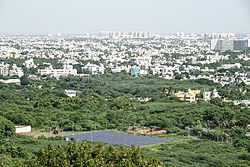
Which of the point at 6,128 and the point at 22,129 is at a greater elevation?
the point at 6,128

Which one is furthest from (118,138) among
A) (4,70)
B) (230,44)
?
(230,44)

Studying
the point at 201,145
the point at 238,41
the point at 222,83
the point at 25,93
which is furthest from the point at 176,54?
the point at 201,145

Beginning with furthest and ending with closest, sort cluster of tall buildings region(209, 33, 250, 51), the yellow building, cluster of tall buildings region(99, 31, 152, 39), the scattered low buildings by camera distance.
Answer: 1. cluster of tall buildings region(99, 31, 152, 39)
2. cluster of tall buildings region(209, 33, 250, 51)
3. the yellow building
4. the scattered low buildings

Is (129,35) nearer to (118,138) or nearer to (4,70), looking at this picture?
(4,70)

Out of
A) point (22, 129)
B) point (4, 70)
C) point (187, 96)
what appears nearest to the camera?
point (22, 129)

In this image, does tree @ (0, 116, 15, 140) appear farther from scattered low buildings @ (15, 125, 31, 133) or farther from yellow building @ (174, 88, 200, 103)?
yellow building @ (174, 88, 200, 103)

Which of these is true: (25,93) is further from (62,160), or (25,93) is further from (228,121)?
(62,160)

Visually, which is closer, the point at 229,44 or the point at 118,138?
the point at 118,138

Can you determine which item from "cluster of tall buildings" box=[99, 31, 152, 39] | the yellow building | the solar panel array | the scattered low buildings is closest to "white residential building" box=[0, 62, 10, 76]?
the yellow building

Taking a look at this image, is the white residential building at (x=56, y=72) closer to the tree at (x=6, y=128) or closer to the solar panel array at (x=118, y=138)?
the solar panel array at (x=118, y=138)

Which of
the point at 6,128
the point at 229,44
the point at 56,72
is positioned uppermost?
the point at 229,44
